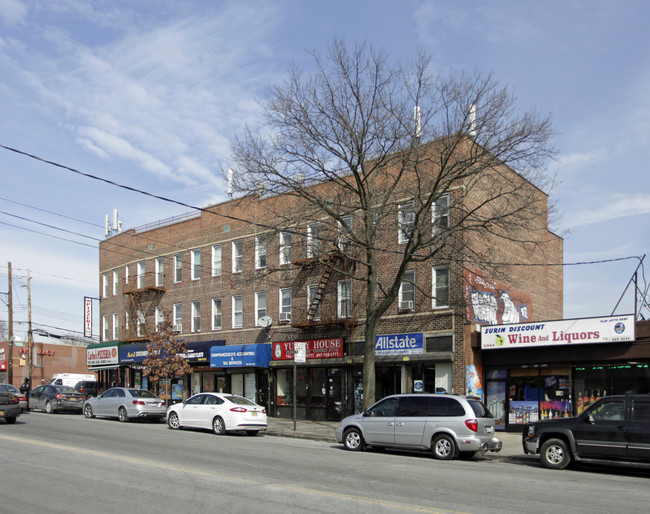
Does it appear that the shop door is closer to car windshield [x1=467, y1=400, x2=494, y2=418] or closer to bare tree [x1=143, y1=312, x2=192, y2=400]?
bare tree [x1=143, y1=312, x2=192, y2=400]

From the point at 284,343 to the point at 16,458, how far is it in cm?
1645

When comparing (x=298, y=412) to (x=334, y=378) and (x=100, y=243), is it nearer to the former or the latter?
(x=334, y=378)

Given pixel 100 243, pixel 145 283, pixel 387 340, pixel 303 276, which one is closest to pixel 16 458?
pixel 387 340

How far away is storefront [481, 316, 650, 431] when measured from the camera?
20375mm

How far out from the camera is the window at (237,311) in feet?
107

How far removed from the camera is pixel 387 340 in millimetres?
25734

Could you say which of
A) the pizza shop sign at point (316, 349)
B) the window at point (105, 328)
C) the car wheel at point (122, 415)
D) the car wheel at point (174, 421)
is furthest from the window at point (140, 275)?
the car wheel at point (174, 421)

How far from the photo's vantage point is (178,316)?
36188 millimetres

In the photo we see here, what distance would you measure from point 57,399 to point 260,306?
1083 cm

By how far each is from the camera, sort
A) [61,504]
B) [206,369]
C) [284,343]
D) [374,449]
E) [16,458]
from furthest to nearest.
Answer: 1. [206,369]
2. [284,343]
3. [374,449]
4. [16,458]
5. [61,504]

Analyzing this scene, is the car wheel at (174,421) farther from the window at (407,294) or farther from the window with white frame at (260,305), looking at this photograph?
the window at (407,294)

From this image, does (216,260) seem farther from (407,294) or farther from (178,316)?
(407,294)

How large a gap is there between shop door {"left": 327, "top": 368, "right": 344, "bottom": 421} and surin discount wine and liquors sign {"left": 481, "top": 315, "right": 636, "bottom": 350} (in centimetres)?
697

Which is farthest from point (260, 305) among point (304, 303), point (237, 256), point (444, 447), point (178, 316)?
point (444, 447)
